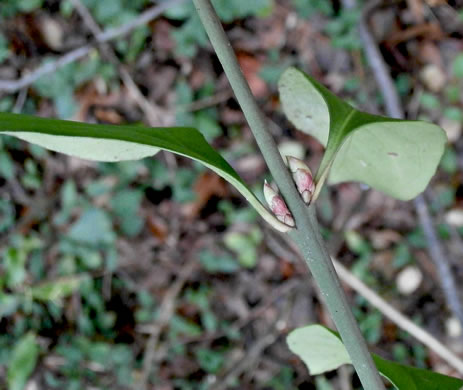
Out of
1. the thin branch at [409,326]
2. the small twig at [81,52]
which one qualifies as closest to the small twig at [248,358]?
the thin branch at [409,326]

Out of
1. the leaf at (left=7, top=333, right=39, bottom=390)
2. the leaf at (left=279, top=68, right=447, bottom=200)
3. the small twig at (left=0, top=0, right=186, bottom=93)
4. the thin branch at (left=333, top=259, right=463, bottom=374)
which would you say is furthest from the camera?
the leaf at (left=7, top=333, right=39, bottom=390)

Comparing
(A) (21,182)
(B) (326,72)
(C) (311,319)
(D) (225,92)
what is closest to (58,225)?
(A) (21,182)

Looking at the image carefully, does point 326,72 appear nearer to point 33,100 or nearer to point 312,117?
point 33,100

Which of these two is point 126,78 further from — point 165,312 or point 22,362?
point 22,362

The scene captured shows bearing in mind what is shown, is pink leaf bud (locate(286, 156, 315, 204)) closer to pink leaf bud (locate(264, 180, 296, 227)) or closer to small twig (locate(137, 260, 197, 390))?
pink leaf bud (locate(264, 180, 296, 227))

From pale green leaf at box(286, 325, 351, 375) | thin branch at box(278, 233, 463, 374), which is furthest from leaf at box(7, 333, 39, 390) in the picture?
pale green leaf at box(286, 325, 351, 375)

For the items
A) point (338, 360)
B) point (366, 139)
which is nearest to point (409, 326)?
point (338, 360)
